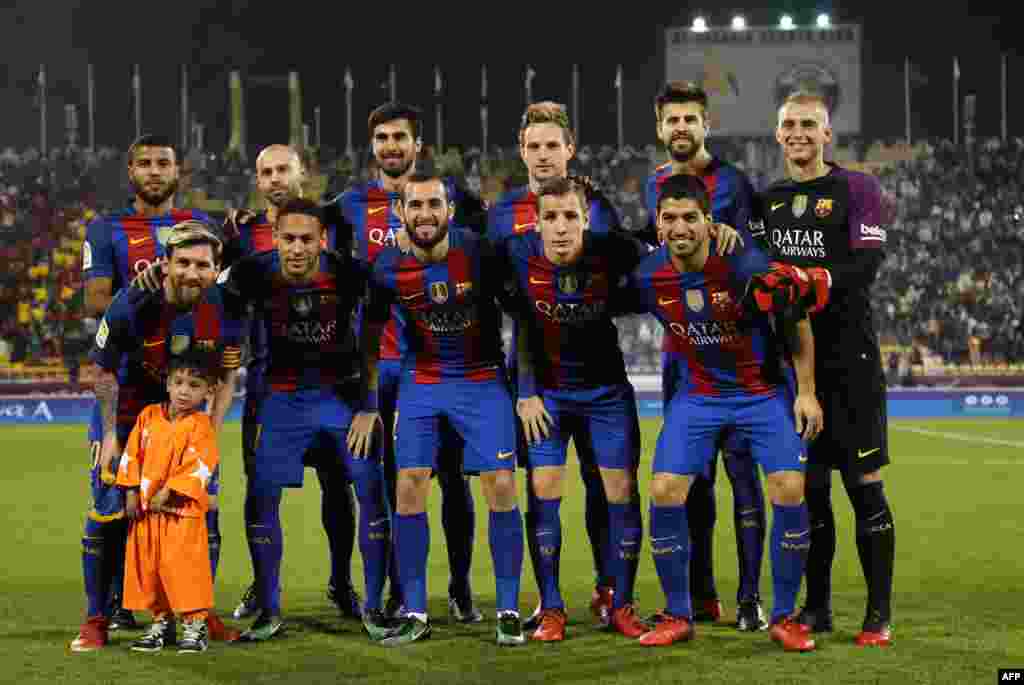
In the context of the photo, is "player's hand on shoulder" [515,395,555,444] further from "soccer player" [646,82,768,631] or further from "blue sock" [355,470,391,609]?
"blue sock" [355,470,391,609]

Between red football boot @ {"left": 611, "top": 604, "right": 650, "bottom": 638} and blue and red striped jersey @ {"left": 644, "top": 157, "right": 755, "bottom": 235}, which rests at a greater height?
blue and red striped jersey @ {"left": 644, "top": 157, "right": 755, "bottom": 235}

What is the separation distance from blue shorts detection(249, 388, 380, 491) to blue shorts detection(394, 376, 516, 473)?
0.22 meters

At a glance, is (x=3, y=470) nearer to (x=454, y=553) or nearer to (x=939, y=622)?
(x=454, y=553)

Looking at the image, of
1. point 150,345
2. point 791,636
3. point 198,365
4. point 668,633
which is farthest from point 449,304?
point 791,636

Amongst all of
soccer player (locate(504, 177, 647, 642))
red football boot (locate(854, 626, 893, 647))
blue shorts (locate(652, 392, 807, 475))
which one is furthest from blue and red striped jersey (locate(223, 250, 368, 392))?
red football boot (locate(854, 626, 893, 647))

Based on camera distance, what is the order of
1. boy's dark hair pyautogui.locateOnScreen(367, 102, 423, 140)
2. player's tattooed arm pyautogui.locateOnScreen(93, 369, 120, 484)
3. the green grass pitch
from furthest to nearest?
1. boy's dark hair pyautogui.locateOnScreen(367, 102, 423, 140)
2. player's tattooed arm pyautogui.locateOnScreen(93, 369, 120, 484)
3. the green grass pitch

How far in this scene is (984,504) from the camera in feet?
38.5

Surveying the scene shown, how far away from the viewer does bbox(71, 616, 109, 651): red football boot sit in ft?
20.0

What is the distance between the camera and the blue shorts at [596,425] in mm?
6395

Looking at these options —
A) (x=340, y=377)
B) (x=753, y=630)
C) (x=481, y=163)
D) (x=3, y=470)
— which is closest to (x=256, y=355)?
(x=340, y=377)

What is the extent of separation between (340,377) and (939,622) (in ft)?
10.3

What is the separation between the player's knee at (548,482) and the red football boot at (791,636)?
45.8 inches

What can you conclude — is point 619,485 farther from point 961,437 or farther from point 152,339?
point 961,437

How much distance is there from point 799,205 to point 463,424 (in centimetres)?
187
